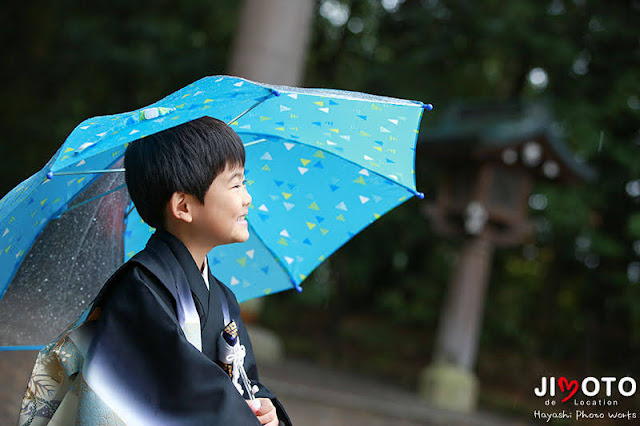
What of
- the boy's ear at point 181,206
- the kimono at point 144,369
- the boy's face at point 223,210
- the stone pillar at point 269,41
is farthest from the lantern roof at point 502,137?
the kimono at point 144,369

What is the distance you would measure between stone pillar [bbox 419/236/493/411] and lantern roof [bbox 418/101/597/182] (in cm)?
106

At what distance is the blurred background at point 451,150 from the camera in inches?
297

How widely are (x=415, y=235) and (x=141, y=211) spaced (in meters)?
9.23

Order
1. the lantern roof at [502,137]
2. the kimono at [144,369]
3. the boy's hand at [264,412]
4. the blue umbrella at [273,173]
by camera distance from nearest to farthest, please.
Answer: the kimono at [144,369] < the blue umbrella at [273,173] < the boy's hand at [264,412] < the lantern roof at [502,137]

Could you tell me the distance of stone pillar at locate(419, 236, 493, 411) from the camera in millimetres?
7344

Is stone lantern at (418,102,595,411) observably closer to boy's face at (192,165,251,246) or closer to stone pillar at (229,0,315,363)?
stone pillar at (229,0,315,363)

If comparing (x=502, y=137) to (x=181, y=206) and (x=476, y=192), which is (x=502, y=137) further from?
(x=181, y=206)

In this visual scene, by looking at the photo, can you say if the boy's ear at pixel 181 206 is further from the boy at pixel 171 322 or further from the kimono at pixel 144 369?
the kimono at pixel 144 369

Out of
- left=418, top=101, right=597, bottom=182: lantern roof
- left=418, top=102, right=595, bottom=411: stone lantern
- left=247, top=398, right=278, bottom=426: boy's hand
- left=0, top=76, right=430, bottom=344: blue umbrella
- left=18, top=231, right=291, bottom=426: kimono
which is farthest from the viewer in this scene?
left=418, top=102, right=595, bottom=411: stone lantern

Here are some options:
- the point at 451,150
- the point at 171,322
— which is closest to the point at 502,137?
the point at 451,150

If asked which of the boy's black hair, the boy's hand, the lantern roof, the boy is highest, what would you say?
the lantern roof

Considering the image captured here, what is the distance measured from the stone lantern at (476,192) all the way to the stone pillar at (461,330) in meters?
0.01

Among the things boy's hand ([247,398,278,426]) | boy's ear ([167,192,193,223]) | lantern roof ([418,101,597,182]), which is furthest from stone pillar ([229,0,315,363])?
boy's ear ([167,192,193,223])

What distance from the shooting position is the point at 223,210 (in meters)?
1.70
